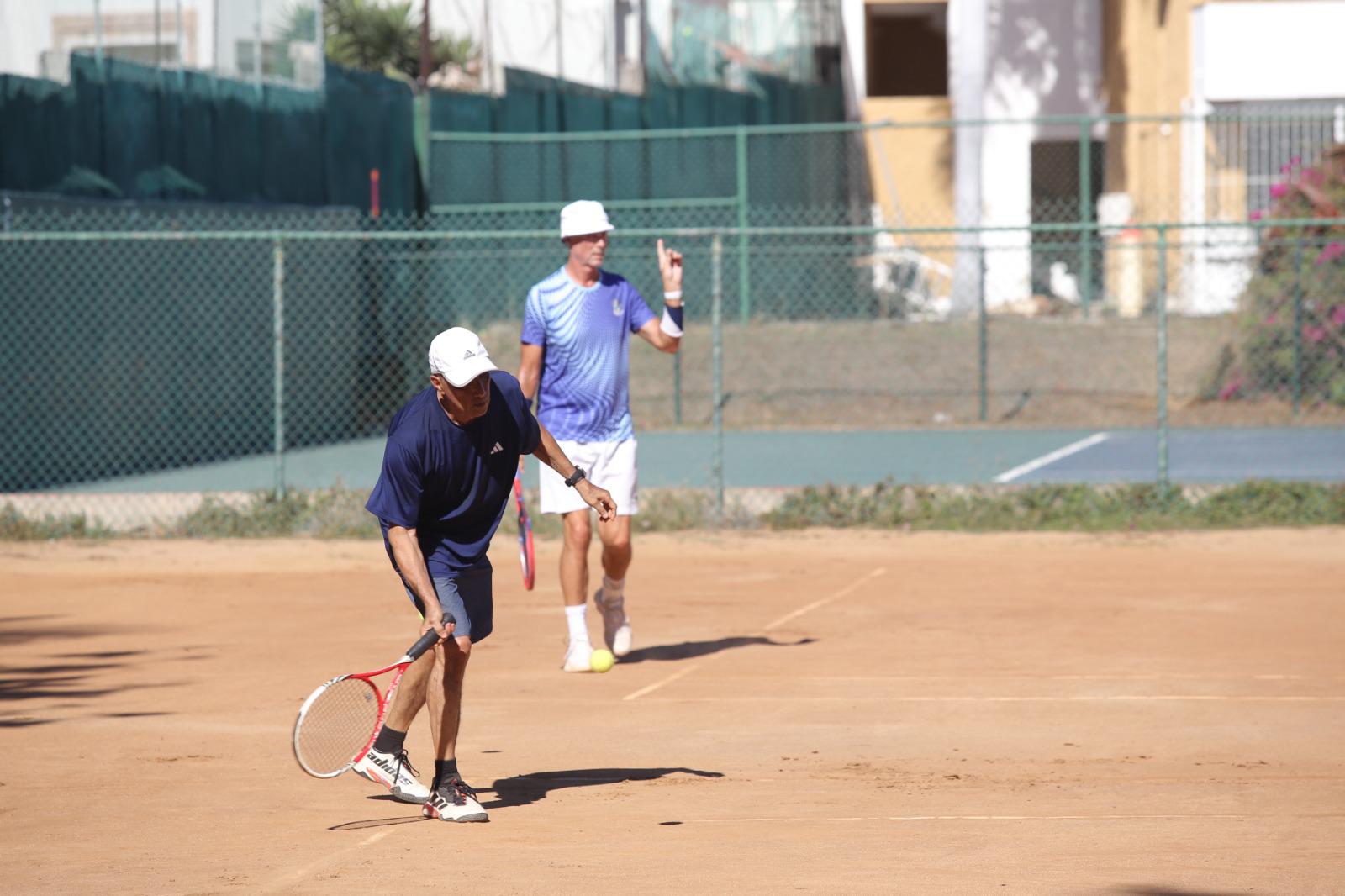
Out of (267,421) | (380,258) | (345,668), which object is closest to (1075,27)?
(380,258)

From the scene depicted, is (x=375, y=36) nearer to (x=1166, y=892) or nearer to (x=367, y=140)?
(x=367, y=140)

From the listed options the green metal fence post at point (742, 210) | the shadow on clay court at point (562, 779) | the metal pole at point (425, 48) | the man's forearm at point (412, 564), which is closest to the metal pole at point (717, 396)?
the shadow on clay court at point (562, 779)

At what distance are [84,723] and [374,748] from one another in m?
2.30

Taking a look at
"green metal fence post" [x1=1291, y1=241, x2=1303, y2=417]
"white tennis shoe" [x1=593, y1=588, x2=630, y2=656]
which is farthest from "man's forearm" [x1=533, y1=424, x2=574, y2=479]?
"green metal fence post" [x1=1291, y1=241, x2=1303, y2=417]

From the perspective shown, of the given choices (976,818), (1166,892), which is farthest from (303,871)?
Answer: (1166,892)

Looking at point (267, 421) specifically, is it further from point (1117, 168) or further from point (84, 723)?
point (1117, 168)

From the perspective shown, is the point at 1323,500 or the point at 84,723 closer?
the point at 84,723

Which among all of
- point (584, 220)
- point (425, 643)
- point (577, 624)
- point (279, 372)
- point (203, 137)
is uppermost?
point (203, 137)

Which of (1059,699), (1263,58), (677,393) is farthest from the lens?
(1263,58)

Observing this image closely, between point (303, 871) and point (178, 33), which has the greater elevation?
point (178, 33)

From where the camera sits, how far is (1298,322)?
21422mm

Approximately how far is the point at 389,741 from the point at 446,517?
80 centimetres

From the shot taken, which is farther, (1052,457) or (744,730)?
(1052,457)

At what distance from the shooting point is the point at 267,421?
20.6 m
